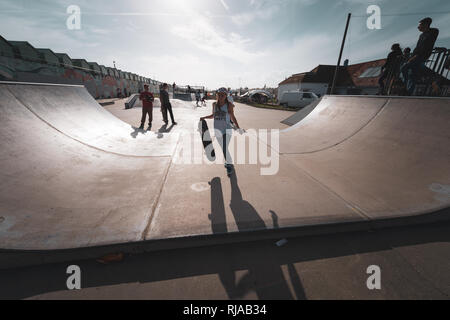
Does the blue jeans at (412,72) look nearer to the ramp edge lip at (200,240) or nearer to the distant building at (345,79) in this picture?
the ramp edge lip at (200,240)

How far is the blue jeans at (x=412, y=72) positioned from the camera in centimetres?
492

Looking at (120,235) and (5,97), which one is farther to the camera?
(5,97)

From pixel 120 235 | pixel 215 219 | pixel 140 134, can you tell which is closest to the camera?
pixel 120 235

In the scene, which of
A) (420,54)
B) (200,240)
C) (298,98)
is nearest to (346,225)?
(200,240)

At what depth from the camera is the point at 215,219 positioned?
214 centimetres

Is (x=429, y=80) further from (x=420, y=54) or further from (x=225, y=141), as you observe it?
(x=225, y=141)

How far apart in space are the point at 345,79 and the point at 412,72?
3010cm

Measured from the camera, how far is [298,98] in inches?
760

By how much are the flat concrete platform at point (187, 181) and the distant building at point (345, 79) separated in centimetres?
2840

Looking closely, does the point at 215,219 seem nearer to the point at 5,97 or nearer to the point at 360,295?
the point at 360,295
